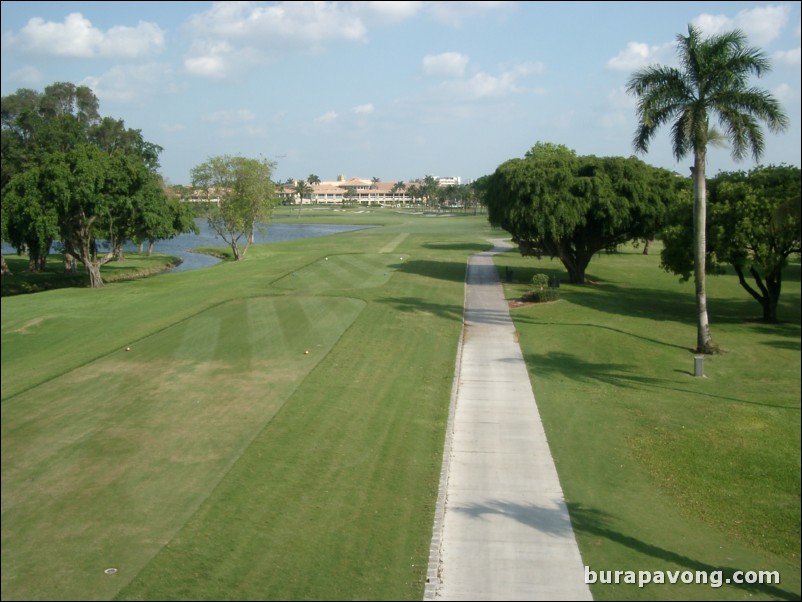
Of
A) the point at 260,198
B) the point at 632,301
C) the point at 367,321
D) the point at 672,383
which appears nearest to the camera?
the point at 672,383

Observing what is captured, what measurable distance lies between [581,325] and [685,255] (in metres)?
6.94

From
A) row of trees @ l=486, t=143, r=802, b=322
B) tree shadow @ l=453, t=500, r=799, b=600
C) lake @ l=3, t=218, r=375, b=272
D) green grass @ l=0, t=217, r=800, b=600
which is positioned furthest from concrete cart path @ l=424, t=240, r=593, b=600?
lake @ l=3, t=218, r=375, b=272

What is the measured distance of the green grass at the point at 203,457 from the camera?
8289mm

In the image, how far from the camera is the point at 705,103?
2447 cm

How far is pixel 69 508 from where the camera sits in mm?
8828

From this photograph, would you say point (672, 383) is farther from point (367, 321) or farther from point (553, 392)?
point (367, 321)

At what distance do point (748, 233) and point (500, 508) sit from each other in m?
21.8

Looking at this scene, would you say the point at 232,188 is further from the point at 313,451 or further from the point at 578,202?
the point at 313,451

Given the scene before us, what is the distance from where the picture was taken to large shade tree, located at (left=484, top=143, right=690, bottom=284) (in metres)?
37.2

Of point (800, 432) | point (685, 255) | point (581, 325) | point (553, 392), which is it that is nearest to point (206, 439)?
point (553, 392)

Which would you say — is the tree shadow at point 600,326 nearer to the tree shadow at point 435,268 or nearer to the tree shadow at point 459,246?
the tree shadow at point 435,268

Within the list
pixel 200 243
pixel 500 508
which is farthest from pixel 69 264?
pixel 500 508

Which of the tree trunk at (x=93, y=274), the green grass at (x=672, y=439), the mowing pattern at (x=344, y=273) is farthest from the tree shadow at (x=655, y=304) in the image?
the tree trunk at (x=93, y=274)

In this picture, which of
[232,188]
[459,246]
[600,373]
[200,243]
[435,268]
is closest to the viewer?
[600,373]
